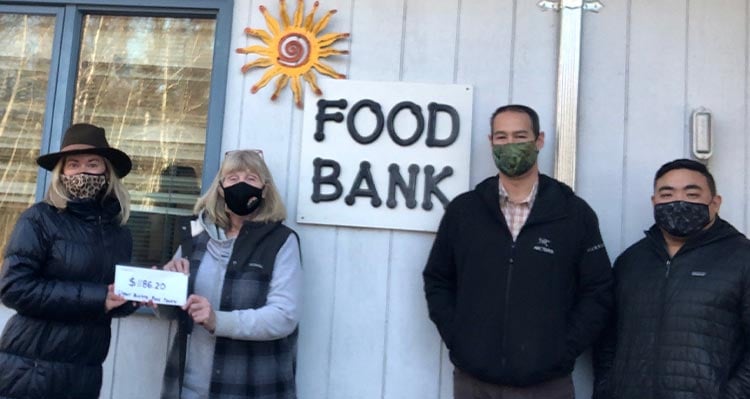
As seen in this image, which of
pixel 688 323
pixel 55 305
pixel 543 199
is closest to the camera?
pixel 55 305

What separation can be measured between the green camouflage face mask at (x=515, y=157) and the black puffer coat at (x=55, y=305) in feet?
4.75

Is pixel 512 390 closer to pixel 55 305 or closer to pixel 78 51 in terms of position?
pixel 55 305

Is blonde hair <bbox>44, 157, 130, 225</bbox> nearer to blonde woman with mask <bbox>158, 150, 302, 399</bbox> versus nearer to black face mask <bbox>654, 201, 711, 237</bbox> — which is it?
blonde woman with mask <bbox>158, 150, 302, 399</bbox>

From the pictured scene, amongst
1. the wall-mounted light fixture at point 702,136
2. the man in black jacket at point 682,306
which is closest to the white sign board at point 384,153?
the man in black jacket at point 682,306

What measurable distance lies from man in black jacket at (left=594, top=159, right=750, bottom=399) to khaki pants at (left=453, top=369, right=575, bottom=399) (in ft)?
0.53

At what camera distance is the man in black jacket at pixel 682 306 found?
2410 millimetres

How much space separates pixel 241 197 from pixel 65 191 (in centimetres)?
60

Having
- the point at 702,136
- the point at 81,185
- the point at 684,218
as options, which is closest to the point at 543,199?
the point at 684,218

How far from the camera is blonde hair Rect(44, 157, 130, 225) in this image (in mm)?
2475

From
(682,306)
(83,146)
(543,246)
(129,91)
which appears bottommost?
(682,306)

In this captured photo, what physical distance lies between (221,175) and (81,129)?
20.5 inches

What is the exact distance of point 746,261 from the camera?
2.46m

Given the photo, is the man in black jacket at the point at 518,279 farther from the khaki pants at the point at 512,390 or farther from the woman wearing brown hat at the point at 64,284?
the woman wearing brown hat at the point at 64,284

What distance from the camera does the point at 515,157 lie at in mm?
2686
